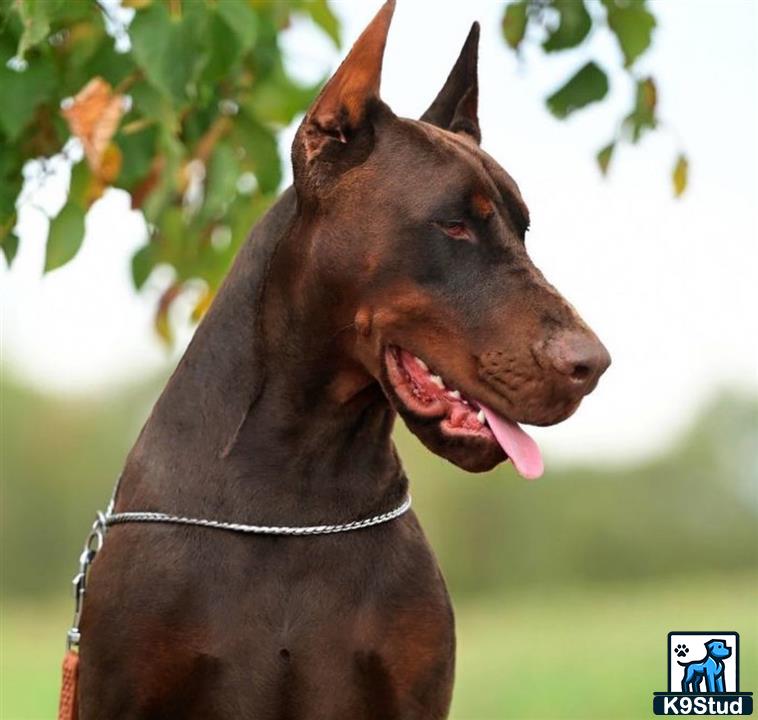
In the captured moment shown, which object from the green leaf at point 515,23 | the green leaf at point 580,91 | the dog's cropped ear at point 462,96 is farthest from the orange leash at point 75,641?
the green leaf at point 515,23

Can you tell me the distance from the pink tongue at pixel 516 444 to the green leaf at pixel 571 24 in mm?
2027

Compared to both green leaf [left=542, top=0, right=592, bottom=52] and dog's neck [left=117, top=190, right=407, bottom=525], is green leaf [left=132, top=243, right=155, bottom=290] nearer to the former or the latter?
green leaf [left=542, top=0, right=592, bottom=52]

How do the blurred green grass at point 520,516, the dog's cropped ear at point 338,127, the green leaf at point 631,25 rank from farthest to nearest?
the blurred green grass at point 520,516 → the green leaf at point 631,25 → the dog's cropped ear at point 338,127

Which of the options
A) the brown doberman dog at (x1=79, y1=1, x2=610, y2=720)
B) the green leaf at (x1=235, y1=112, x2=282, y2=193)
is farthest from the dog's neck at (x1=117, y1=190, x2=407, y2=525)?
the green leaf at (x1=235, y1=112, x2=282, y2=193)

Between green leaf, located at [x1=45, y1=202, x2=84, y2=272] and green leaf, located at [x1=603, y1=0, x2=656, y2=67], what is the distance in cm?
177


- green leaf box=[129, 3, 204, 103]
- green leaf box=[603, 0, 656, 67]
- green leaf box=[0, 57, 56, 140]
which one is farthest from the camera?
green leaf box=[603, 0, 656, 67]

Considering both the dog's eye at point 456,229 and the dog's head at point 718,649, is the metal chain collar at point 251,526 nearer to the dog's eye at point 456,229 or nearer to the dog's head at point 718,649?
the dog's eye at point 456,229

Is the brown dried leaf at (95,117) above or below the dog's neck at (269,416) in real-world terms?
above

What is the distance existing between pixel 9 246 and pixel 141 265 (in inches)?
30.8

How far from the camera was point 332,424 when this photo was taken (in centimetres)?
398

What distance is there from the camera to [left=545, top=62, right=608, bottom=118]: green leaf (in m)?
5.33

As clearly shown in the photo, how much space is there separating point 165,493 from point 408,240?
32.3 inches

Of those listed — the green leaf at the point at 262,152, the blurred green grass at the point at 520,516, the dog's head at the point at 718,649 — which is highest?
the blurred green grass at the point at 520,516

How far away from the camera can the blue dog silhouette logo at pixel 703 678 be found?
5.60 m
